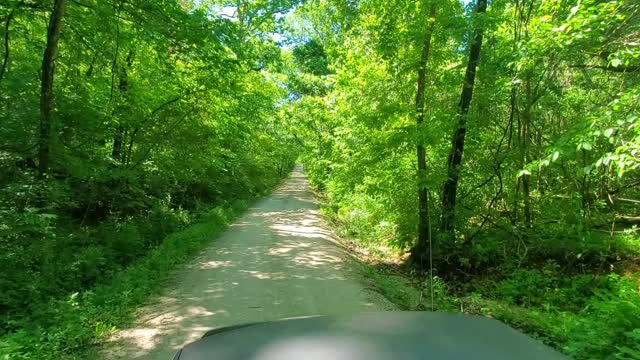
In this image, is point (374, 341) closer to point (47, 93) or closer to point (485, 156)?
point (47, 93)

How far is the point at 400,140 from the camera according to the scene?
10.5m

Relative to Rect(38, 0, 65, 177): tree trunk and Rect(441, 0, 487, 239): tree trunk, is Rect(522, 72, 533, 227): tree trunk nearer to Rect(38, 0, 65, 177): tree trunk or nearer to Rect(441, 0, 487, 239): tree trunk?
Rect(441, 0, 487, 239): tree trunk

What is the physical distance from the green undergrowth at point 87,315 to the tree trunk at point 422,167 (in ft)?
19.7

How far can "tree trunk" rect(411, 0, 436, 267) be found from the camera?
1056cm

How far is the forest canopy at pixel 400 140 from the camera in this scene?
350 inches

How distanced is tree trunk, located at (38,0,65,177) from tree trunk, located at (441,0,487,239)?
8.93 meters

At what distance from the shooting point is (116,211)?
12.9m

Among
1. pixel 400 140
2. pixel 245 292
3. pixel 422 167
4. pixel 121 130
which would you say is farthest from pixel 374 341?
pixel 121 130

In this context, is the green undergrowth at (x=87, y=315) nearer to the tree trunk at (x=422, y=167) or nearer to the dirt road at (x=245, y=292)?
the dirt road at (x=245, y=292)

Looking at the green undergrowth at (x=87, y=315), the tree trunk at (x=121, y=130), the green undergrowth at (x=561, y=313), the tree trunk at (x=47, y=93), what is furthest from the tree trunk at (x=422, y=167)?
the tree trunk at (x=121, y=130)

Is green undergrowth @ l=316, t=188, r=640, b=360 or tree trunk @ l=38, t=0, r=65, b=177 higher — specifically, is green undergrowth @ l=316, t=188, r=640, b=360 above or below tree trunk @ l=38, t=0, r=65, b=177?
below

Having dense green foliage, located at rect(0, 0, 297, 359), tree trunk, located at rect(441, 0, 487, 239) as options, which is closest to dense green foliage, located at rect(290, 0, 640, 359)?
tree trunk, located at rect(441, 0, 487, 239)

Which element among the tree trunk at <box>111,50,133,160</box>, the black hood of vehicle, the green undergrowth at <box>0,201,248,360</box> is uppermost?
the tree trunk at <box>111,50,133,160</box>

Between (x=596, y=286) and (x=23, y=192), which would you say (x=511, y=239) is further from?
(x=23, y=192)
